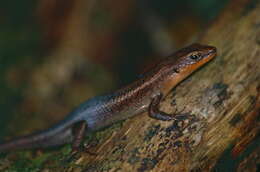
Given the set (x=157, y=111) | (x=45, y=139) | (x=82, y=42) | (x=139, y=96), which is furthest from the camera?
(x=82, y=42)

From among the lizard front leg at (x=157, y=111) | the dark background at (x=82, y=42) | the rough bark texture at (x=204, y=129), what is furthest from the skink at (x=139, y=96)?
the dark background at (x=82, y=42)

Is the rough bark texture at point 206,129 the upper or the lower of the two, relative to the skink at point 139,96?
lower

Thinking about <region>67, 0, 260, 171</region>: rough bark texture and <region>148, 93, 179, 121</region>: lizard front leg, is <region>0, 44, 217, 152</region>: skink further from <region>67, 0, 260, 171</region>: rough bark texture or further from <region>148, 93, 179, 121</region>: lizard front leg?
<region>67, 0, 260, 171</region>: rough bark texture

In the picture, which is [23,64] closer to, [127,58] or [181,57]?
[127,58]

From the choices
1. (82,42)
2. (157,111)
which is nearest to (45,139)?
(157,111)

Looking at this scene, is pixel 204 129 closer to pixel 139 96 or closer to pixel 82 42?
pixel 139 96

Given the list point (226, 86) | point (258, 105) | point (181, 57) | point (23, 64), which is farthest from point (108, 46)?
point (258, 105)

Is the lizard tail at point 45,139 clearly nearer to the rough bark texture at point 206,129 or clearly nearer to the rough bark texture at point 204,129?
the rough bark texture at point 204,129
